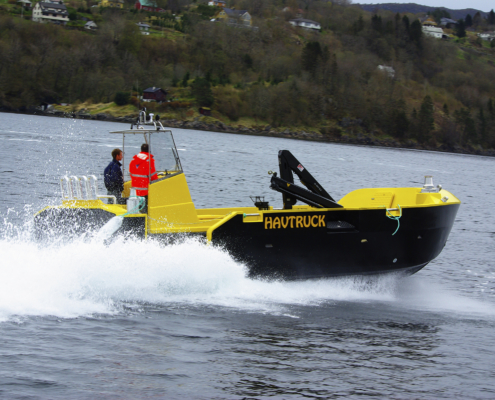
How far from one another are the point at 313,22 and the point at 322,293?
606 ft

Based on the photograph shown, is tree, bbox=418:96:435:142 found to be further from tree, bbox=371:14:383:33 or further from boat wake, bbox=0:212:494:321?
boat wake, bbox=0:212:494:321

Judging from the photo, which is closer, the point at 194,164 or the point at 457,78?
the point at 194,164

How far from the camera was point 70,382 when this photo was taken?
5.95 metres

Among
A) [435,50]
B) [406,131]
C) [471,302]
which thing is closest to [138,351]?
[471,302]

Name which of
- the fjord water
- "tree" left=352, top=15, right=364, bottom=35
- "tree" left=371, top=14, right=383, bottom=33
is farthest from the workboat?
"tree" left=352, top=15, right=364, bottom=35

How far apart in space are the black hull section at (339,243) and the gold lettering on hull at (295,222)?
4 cm

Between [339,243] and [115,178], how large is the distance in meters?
3.85

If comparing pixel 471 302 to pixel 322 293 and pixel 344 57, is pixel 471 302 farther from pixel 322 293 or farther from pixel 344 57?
pixel 344 57

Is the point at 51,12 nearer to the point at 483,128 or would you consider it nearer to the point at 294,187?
the point at 483,128

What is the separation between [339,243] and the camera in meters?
9.41

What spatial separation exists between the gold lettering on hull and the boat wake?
827 mm

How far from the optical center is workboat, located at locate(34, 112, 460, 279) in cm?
861

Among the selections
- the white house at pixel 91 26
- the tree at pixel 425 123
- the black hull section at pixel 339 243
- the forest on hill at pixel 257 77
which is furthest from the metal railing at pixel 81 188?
the white house at pixel 91 26

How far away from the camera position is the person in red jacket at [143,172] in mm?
8680
